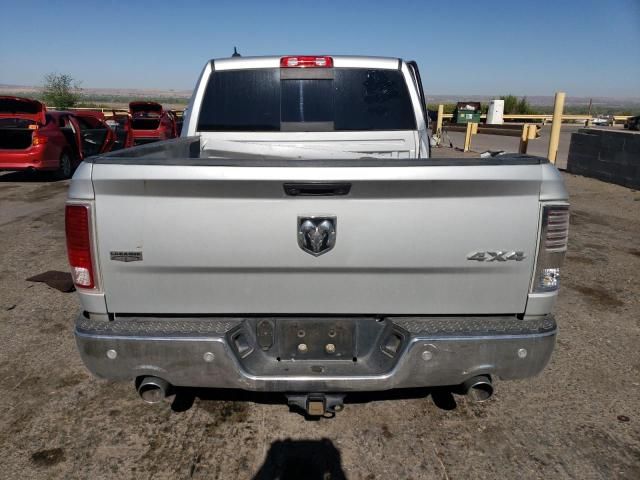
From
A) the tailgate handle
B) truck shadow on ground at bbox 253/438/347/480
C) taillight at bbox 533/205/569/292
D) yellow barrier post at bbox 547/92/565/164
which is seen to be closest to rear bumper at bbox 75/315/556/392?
taillight at bbox 533/205/569/292

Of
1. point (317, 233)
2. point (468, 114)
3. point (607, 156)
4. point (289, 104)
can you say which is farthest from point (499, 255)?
point (468, 114)

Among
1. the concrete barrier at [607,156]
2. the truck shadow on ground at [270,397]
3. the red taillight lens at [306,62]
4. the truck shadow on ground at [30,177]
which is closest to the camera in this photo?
the truck shadow on ground at [270,397]

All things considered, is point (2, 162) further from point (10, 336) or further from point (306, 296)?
point (306, 296)

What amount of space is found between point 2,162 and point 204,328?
11.2 m

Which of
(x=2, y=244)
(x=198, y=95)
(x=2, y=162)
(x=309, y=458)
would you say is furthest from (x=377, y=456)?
(x=2, y=162)

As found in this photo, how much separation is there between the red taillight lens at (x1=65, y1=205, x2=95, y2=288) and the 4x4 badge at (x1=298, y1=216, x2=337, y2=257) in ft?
3.22

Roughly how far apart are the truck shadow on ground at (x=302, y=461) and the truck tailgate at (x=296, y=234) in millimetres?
906

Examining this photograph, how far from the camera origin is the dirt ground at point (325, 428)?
8.77ft

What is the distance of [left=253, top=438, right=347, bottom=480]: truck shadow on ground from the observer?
2.61 m

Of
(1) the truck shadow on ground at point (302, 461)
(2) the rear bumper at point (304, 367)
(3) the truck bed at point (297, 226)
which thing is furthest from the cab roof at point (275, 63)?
(1) the truck shadow on ground at point (302, 461)

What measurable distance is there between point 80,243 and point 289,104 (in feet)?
7.59

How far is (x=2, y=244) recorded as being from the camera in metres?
6.94

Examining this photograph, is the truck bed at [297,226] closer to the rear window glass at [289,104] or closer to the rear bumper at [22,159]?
the rear window glass at [289,104]

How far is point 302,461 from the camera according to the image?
8.91ft
